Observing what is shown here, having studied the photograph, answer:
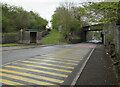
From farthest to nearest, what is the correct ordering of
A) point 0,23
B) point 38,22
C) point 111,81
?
point 38,22 < point 0,23 < point 111,81

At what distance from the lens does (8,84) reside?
528cm

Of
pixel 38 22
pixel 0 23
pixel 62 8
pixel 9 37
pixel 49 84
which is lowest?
pixel 49 84

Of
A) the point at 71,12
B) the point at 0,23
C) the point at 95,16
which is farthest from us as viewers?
the point at 71,12

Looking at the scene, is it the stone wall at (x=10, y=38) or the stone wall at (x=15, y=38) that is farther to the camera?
the stone wall at (x=15, y=38)

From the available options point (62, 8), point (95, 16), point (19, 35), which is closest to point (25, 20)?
point (19, 35)

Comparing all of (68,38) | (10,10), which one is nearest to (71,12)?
(68,38)

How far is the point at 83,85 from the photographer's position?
504cm

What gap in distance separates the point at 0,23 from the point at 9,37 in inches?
143

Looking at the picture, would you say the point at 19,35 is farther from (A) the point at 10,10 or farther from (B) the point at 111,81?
(B) the point at 111,81

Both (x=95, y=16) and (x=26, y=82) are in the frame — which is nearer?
(x=26, y=82)

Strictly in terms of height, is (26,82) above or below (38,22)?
below

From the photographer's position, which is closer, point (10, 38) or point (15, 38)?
point (10, 38)

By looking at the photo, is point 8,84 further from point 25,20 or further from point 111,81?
point 25,20

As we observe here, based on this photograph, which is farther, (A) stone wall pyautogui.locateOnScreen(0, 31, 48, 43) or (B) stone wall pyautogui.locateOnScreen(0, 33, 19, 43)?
(A) stone wall pyautogui.locateOnScreen(0, 31, 48, 43)
